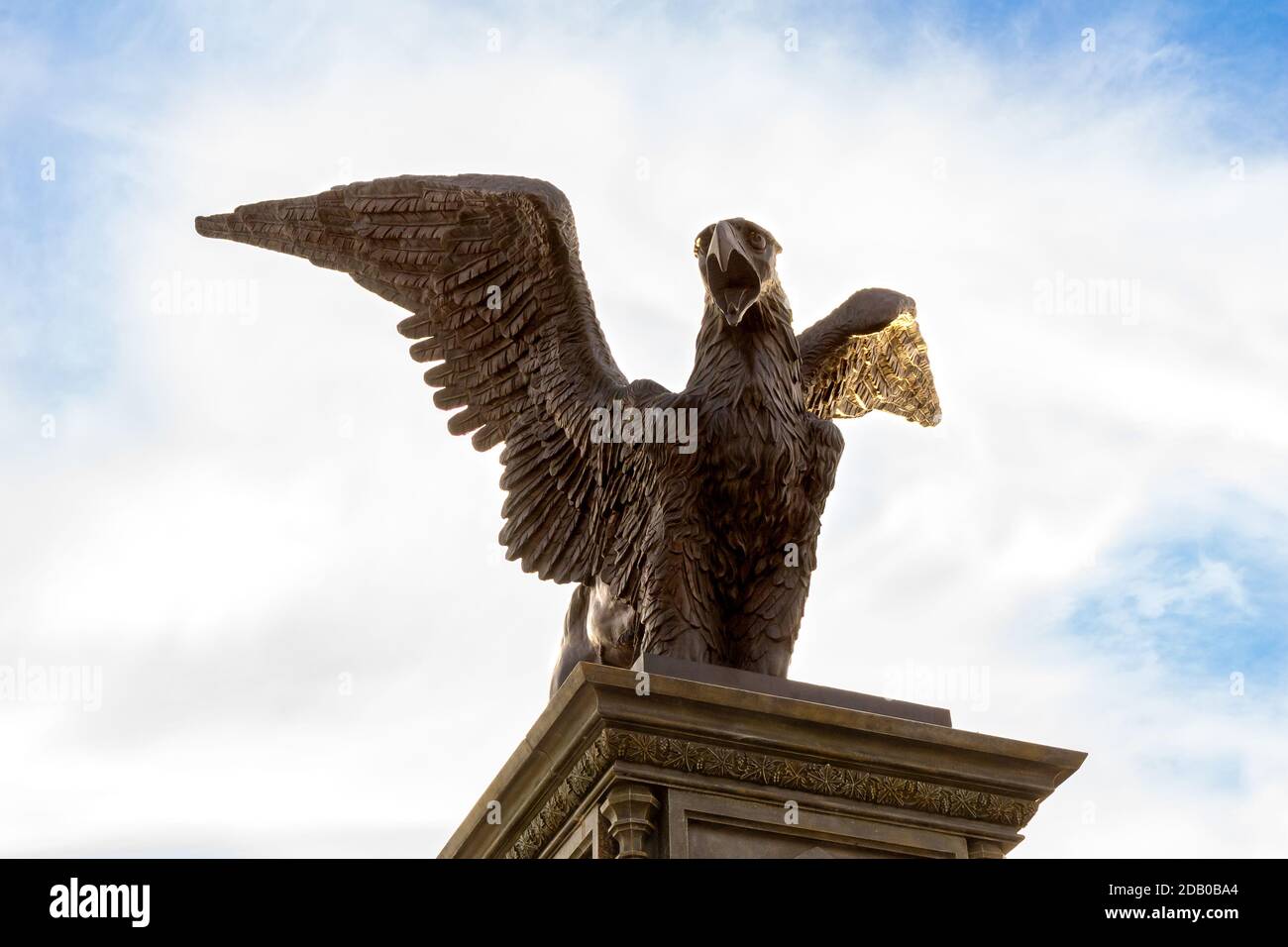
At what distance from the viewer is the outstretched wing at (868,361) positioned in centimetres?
879

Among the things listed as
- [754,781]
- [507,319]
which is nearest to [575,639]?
[507,319]

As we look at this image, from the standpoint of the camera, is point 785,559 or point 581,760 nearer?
point 581,760

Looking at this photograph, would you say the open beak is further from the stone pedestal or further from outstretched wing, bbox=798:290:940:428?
the stone pedestal

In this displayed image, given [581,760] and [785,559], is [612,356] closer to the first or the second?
[785,559]

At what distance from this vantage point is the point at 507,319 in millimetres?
8500

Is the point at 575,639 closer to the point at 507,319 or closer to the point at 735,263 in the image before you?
the point at 507,319

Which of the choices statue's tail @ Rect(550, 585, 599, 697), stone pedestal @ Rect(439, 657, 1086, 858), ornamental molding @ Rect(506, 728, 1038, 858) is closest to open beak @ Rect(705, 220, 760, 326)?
statue's tail @ Rect(550, 585, 599, 697)

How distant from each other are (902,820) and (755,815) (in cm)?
59

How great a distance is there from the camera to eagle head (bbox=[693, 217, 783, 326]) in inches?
287
